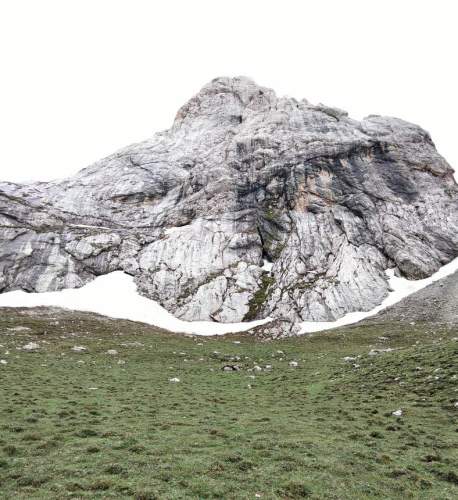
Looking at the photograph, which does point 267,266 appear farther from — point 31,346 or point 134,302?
point 31,346

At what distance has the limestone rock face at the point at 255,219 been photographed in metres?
77.7

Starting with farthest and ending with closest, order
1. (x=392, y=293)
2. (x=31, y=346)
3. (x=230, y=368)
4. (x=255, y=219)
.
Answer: (x=255, y=219) → (x=392, y=293) → (x=31, y=346) → (x=230, y=368)

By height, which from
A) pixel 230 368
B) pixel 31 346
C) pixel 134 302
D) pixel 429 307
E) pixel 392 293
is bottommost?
pixel 230 368

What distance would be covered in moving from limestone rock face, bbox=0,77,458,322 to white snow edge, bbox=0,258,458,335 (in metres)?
2.22

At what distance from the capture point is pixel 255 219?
311ft

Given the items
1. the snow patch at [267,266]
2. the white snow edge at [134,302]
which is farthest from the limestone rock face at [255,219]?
the white snow edge at [134,302]

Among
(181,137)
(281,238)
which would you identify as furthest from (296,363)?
(181,137)

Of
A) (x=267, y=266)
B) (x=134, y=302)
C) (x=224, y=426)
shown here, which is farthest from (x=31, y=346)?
(x=267, y=266)

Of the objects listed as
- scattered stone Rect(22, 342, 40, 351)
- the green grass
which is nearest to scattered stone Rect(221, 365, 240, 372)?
the green grass

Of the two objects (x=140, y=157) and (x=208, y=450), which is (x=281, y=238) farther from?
(x=208, y=450)

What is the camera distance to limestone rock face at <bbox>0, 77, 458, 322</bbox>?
3059 inches

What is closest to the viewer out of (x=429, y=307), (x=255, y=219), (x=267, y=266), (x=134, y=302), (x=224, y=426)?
(x=224, y=426)

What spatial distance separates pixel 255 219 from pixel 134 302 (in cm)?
3753

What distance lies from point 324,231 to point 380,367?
58.1m
